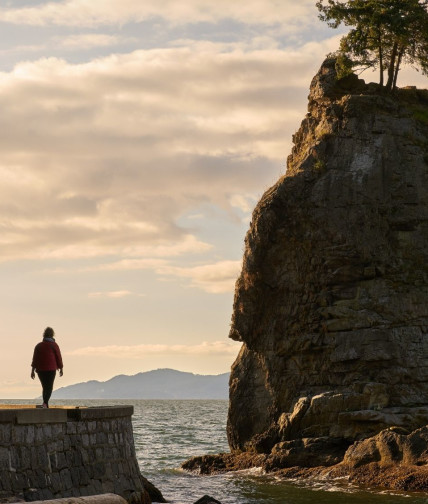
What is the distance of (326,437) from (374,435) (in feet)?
5.77

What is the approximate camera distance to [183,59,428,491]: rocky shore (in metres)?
33.2

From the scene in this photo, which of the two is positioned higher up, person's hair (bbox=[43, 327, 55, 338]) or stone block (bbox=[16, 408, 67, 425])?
person's hair (bbox=[43, 327, 55, 338])

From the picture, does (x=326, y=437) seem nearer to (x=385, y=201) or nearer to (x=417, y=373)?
(x=417, y=373)

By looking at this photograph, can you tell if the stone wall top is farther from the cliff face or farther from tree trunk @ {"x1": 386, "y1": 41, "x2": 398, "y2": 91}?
tree trunk @ {"x1": 386, "y1": 41, "x2": 398, "y2": 91}

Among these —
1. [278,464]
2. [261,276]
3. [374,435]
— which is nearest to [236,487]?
[278,464]

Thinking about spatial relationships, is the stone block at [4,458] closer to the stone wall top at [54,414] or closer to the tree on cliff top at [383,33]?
the stone wall top at [54,414]

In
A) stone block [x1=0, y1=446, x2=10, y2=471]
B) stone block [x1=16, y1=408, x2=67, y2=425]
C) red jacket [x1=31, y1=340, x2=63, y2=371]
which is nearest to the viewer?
stone block [x1=0, y1=446, x2=10, y2=471]

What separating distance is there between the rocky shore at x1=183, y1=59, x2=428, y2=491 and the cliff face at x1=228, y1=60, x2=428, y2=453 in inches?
1.9

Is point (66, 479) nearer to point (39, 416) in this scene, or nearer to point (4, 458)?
point (39, 416)

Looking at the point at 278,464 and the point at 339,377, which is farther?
the point at 339,377

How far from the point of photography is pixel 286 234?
3725 cm

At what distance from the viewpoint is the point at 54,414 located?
56.5 ft

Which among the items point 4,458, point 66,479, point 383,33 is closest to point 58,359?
point 66,479

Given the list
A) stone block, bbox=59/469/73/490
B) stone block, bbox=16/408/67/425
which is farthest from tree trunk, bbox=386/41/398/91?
stone block, bbox=59/469/73/490
